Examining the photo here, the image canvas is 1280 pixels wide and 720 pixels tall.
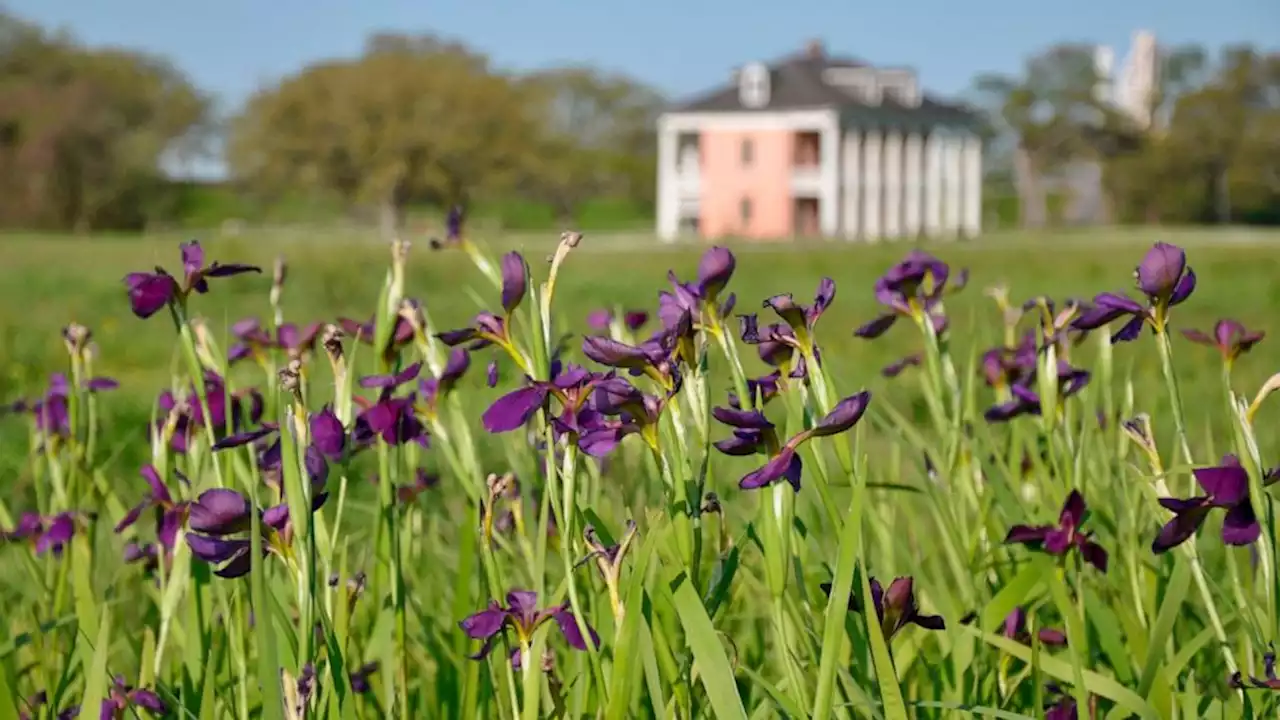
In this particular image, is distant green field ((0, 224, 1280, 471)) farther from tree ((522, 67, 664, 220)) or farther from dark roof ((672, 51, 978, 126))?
tree ((522, 67, 664, 220))

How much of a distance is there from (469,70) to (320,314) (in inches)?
1388

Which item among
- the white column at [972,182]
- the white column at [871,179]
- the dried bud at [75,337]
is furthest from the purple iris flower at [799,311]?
the white column at [972,182]

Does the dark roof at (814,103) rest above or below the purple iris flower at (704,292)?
above

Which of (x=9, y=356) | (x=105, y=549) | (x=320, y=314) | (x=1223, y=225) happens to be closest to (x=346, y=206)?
(x=1223, y=225)

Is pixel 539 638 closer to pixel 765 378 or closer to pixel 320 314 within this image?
pixel 765 378

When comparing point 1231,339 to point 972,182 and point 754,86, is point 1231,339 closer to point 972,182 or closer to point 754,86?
point 754,86

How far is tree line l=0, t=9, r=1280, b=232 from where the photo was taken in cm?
3934

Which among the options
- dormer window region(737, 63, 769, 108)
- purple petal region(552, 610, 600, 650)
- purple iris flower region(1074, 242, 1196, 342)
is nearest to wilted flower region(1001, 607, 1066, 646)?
purple iris flower region(1074, 242, 1196, 342)

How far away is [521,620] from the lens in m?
1.04

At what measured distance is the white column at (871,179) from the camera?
41062 millimetres

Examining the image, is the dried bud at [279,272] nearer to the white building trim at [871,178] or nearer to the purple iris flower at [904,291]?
the purple iris flower at [904,291]

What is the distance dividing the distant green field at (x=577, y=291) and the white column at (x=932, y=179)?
2222 centimetres

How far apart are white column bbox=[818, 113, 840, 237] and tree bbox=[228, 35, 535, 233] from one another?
8.42m

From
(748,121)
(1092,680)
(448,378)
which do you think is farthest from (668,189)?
(1092,680)
